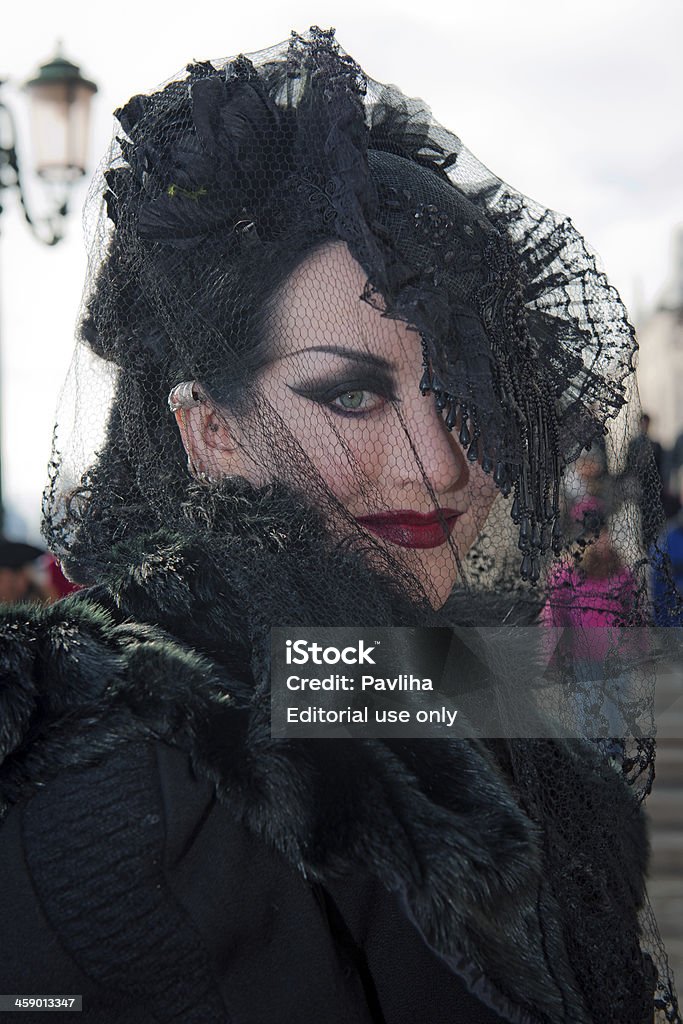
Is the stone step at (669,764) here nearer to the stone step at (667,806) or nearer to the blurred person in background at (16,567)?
the stone step at (667,806)

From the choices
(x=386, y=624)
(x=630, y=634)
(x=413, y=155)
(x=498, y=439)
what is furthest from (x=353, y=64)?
(x=630, y=634)

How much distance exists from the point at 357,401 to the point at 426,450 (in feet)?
0.34

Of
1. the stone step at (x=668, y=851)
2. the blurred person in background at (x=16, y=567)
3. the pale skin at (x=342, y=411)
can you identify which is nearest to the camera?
the pale skin at (x=342, y=411)

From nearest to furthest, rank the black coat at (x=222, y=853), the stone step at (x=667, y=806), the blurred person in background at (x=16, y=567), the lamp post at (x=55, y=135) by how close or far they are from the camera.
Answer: the black coat at (x=222, y=853) < the lamp post at (x=55, y=135) < the blurred person in background at (x=16, y=567) < the stone step at (x=667, y=806)

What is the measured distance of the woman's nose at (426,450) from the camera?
1.24 m

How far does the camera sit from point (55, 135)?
129 inches

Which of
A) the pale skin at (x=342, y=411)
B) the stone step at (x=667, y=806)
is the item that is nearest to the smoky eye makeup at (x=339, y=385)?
the pale skin at (x=342, y=411)

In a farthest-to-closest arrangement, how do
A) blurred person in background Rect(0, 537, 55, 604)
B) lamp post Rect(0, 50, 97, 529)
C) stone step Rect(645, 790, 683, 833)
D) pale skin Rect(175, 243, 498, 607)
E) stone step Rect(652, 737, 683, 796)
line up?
stone step Rect(652, 737, 683, 796)
stone step Rect(645, 790, 683, 833)
blurred person in background Rect(0, 537, 55, 604)
lamp post Rect(0, 50, 97, 529)
pale skin Rect(175, 243, 498, 607)

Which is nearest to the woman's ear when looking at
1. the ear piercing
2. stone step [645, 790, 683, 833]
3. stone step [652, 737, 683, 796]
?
the ear piercing

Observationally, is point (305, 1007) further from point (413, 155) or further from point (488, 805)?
point (413, 155)

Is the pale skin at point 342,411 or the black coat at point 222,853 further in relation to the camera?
the pale skin at point 342,411

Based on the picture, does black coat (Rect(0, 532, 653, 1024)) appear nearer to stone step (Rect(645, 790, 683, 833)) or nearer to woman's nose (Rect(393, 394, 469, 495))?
woman's nose (Rect(393, 394, 469, 495))

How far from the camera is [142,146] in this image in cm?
121

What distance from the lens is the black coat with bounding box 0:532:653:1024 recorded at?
2.99ft
